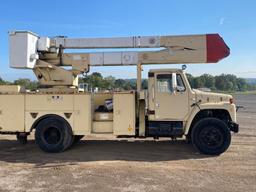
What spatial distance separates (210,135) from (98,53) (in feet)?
14.6

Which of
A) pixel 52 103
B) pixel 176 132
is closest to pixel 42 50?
pixel 52 103

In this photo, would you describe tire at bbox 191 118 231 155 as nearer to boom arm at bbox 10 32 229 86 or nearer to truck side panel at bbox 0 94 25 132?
boom arm at bbox 10 32 229 86

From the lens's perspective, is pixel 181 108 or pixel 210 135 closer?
pixel 210 135

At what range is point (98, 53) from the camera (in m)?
Answer: 11.2

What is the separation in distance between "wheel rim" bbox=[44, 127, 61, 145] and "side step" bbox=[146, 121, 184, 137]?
113 inches

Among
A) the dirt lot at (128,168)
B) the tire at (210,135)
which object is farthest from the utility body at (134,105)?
the dirt lot at (128,168)

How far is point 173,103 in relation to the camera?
Result: 404 inches

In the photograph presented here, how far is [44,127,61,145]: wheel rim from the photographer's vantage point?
1052 centimetres

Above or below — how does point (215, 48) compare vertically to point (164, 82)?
above

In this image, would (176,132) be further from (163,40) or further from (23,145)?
(23,145)

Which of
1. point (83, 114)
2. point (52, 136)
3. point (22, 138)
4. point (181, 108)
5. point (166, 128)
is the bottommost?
point (22, 138)

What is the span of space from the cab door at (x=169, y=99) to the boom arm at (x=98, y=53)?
2.67ft

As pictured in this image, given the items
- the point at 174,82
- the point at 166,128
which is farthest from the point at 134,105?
the point at 174,82

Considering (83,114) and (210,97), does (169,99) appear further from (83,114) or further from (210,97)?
Answer: (83,114)
